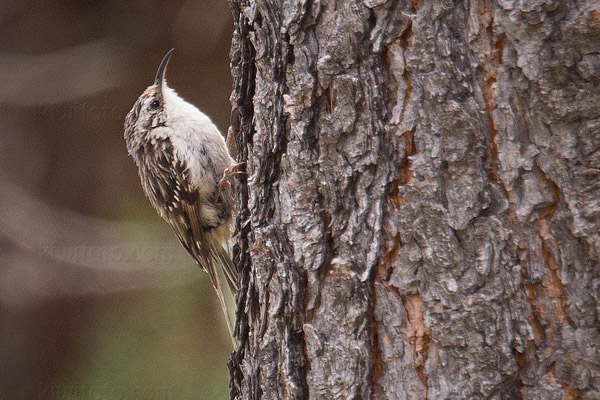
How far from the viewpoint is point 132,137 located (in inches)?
164

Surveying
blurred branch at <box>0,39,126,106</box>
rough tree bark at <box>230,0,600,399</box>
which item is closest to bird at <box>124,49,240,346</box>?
blurred branch at <box>0,39,126,106</box>

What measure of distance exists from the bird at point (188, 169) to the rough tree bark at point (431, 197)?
1964mm

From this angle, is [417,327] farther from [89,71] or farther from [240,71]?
[89,71]

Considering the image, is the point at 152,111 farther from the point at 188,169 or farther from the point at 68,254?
the point at 68,254

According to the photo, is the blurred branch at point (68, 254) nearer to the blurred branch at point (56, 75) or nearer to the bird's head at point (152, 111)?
the blurred branch at point (56, 75)

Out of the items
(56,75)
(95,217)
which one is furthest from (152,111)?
(95,217)

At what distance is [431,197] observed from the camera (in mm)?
1576

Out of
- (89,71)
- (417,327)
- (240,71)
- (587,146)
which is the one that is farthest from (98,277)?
(587,146)

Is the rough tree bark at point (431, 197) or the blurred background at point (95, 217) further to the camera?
the blurred background at point (95, 217)

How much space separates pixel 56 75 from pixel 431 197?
4539 mm

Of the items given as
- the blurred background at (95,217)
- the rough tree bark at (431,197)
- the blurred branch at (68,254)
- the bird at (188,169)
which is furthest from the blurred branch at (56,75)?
the rough tree bark at (431,197)

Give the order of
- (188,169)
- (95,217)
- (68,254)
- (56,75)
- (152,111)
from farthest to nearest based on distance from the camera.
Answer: (95,217), (68,254), (56,75), (152,111), (188,169)

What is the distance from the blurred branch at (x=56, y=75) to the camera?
5398 mm

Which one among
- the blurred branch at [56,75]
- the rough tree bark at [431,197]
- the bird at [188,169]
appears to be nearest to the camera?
the rough tree bark at [431,197]
